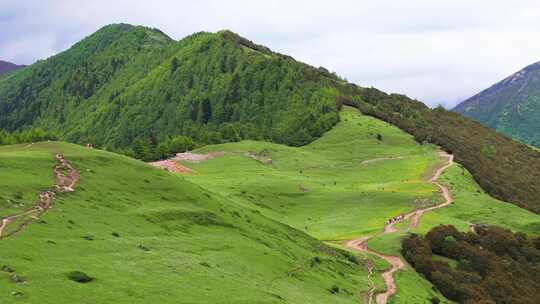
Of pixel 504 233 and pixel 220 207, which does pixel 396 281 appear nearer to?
pixel 220 207

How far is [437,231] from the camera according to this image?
8469 cm

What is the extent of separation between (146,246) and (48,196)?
11849 mm

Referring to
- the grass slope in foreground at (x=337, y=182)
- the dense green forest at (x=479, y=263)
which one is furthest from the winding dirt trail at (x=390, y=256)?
the dense green forest at (x=479, y=263)

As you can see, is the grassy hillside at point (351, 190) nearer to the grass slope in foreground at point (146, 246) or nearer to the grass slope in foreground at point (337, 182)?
the grass slope in foreground at point (337, 182)

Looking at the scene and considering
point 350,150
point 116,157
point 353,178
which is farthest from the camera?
point 350,150

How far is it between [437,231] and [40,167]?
178ft

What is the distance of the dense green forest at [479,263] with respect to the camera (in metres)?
72.4

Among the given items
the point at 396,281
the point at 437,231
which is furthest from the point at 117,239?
the point at 437,231

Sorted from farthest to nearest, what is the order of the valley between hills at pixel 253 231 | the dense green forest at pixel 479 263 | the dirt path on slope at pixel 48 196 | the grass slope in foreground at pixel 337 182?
the grass slope in foreground at pixel 337 182 → the dense green forest at pixel 479 263 → the dirt path on slope at pixel 48 196 → the valley between hills at pixel 253 231

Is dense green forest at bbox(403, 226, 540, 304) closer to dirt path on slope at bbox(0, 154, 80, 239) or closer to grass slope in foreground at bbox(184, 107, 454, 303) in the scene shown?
grass slope in foreground at bbox(184, 107, 454, 303)

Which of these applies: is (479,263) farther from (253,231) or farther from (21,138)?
(21,138)

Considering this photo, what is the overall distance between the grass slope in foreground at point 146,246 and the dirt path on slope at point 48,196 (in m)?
0.74

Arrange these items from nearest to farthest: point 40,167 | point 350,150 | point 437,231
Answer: point 40,167 → point 437,231 → point 350,150

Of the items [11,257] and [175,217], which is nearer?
[11,257]
